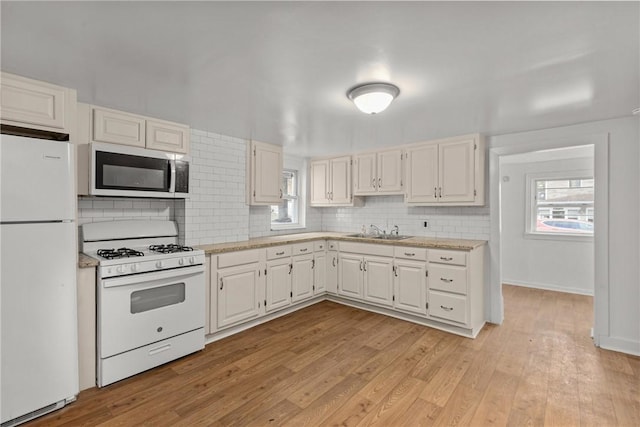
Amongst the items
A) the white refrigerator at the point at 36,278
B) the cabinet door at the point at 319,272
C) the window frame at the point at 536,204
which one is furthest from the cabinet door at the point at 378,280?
the window frame at the point at 536,204

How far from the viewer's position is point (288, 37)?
63.4 inches

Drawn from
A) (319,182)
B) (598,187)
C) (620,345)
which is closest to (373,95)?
(598,187)

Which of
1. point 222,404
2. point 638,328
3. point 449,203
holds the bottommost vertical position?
point 222,404

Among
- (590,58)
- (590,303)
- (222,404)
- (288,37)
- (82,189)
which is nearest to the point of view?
(288,37)

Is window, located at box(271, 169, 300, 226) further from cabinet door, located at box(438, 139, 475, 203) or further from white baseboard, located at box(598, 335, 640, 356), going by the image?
white baseboard, located at box(598, 335, 640, 356)

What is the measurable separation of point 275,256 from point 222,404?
1734 mm

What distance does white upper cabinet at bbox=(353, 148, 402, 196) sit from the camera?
411 centimetres

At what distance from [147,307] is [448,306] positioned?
2.84 metres

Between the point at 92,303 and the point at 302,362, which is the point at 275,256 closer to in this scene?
the point at 302,362

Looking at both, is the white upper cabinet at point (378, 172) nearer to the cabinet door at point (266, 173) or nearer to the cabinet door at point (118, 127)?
the cabinet door at point (266, 173)

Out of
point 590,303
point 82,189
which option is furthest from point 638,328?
point 82,189

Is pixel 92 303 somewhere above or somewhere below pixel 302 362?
above

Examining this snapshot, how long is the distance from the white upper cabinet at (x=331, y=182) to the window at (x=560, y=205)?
3.09 meters

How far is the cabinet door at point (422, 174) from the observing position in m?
3.75
